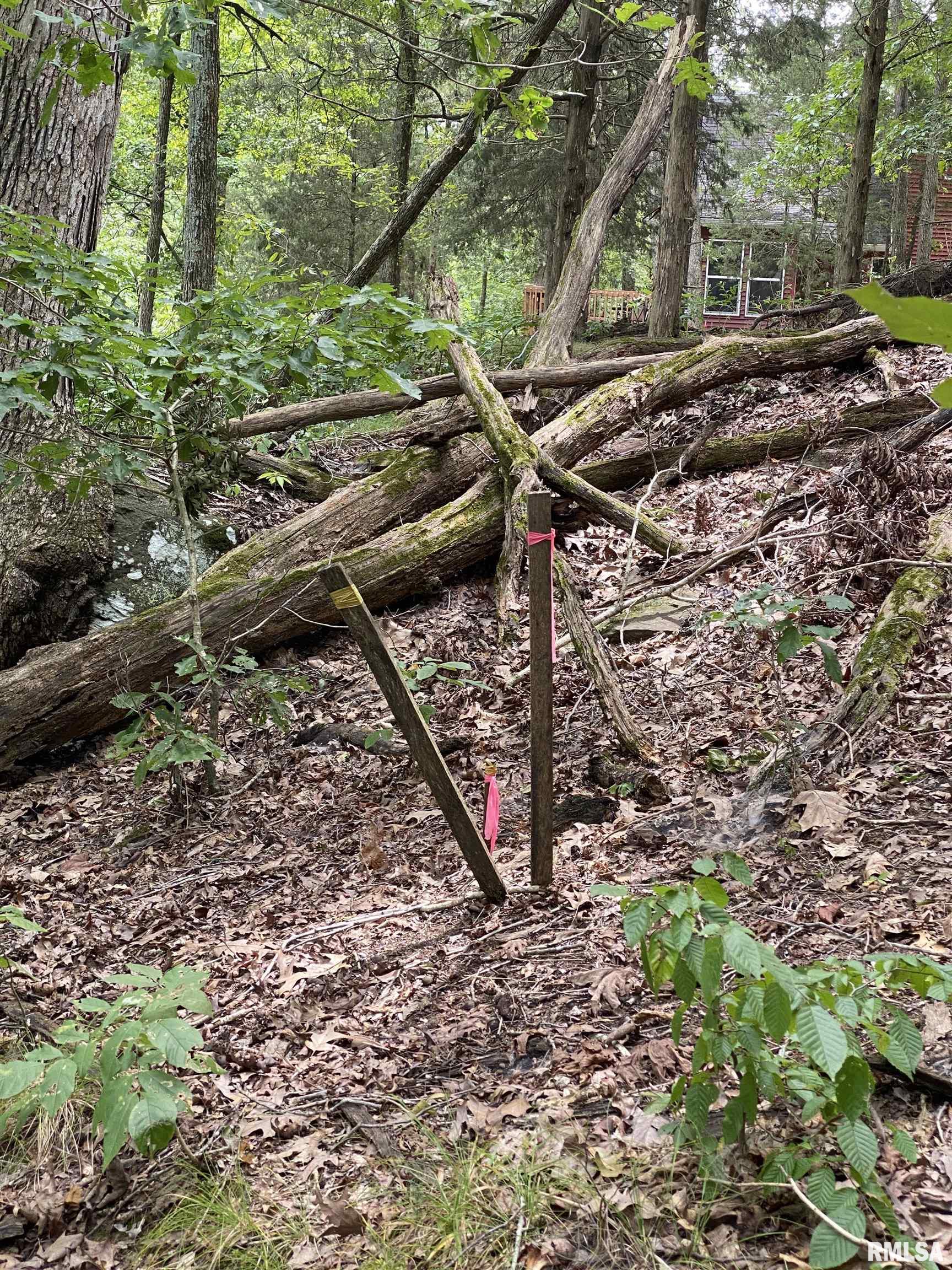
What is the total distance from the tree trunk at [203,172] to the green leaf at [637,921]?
9.81 metres

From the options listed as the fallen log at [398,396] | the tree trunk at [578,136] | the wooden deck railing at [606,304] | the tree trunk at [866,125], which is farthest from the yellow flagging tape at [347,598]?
the wooden deck railing at [606,304]

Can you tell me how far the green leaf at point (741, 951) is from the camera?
184 cm

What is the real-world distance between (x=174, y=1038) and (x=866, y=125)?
12.9m

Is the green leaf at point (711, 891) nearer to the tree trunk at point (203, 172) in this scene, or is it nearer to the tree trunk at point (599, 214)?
the tree trunk at point (599, 214)

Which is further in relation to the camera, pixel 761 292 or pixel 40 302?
pixel 761 292

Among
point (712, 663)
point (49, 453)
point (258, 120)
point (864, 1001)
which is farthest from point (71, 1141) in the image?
point (258, 120)

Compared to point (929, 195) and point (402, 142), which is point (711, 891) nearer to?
point (402, 142)

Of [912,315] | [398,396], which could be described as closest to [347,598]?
[912,315]

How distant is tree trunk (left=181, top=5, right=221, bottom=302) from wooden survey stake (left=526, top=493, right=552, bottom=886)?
825 centimetres

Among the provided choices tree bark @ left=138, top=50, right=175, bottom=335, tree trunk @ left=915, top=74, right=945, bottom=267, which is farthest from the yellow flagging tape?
tree trunk @ left=915, top=74, right=945, bottom=267

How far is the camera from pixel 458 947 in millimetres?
3475

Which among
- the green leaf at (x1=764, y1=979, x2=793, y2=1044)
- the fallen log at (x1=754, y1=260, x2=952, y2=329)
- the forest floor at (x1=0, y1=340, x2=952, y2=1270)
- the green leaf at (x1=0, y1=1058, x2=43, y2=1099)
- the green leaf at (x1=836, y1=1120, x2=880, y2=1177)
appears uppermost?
the fallen log at (x1=754, y1=260, x2=952, y2=329)

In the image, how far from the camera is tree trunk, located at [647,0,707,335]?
11.2m

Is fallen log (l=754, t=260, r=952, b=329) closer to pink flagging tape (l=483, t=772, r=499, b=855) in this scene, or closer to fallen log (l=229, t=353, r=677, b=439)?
fallen log (l=229, t=353, r=677, b=439)
